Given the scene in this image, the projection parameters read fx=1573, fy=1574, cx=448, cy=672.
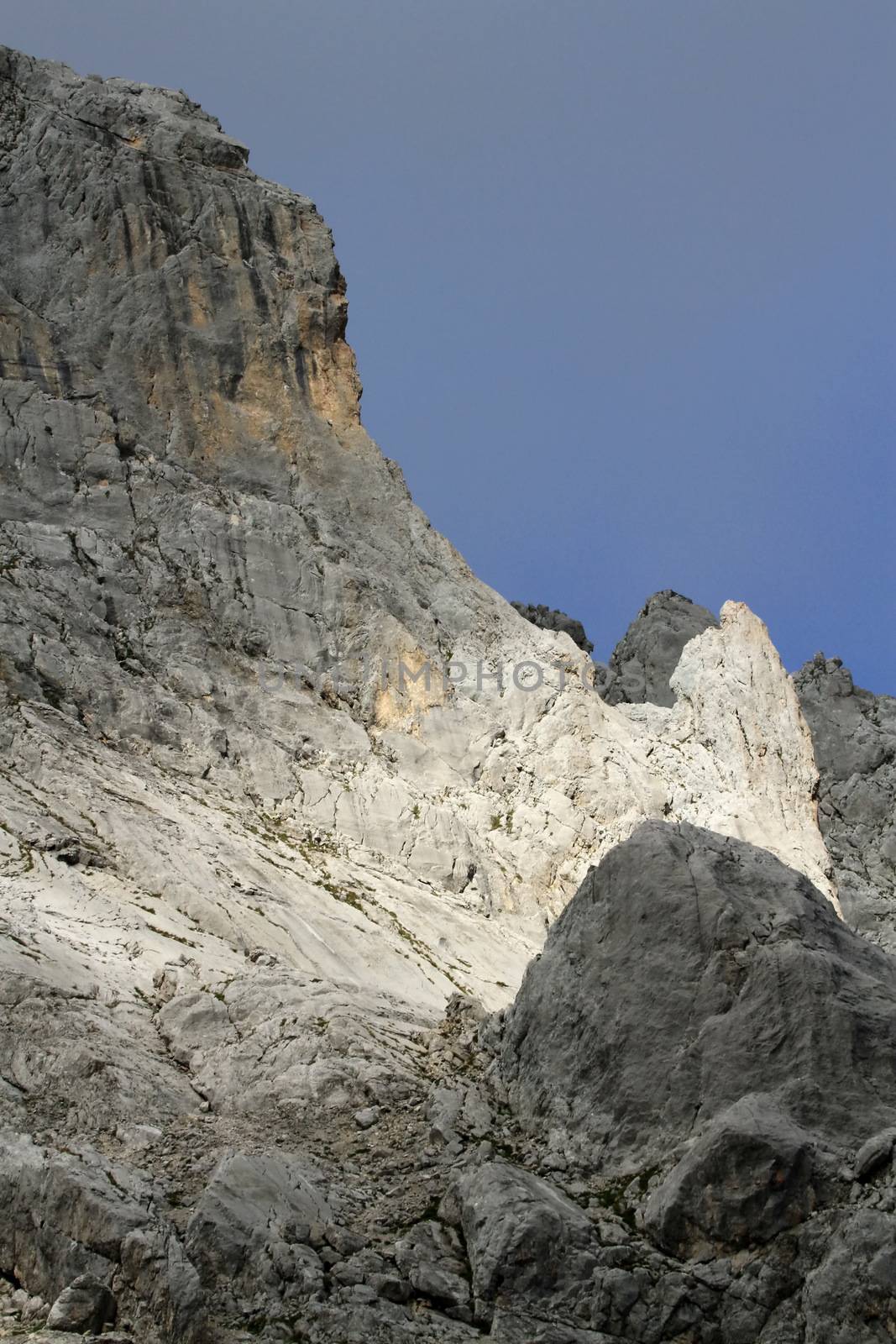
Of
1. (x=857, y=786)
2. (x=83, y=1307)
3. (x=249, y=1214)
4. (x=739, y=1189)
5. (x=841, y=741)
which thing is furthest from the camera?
(x=841, y=741)

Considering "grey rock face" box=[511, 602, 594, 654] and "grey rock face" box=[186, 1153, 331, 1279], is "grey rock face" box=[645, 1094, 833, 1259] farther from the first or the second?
"grey rock face" box=[511, 602, 594, 654]

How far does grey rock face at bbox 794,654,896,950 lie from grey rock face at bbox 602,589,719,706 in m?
7.75

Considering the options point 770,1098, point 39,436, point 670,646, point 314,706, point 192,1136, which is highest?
point 670,646

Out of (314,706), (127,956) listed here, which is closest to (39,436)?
(314,706)

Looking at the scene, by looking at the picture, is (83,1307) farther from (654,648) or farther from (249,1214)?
(654,648)

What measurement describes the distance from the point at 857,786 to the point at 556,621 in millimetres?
24951

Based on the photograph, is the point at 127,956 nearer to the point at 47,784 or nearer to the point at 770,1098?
the point at 47,784

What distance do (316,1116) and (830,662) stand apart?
7828cm

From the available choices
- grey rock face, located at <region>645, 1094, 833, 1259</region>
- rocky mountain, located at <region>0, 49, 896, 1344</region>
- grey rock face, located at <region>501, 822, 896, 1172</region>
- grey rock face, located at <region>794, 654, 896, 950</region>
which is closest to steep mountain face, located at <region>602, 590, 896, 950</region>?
grey rock face, located at <region>794, 654, 896, 950</region>

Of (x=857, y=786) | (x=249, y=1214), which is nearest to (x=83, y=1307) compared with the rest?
(x=249, y=1214)

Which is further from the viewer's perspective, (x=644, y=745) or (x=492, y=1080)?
(x=644, y=745)

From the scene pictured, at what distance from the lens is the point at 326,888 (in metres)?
42.4

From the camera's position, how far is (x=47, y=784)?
40.5 meters

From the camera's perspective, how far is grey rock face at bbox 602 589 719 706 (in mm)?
91188
